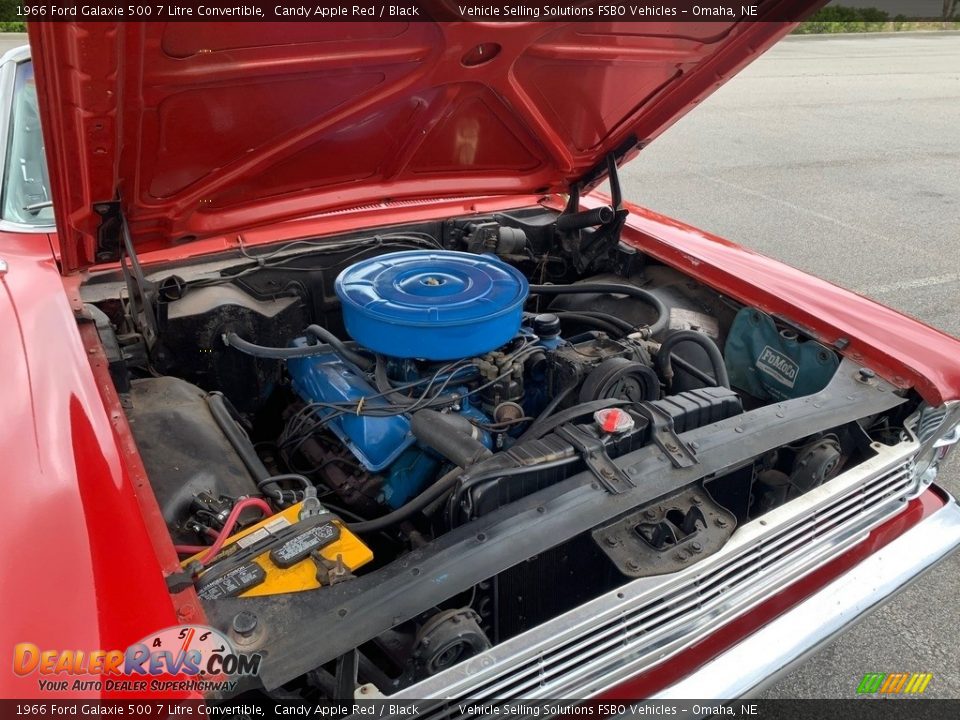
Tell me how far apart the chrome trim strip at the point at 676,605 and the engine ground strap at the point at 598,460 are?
0.64 ft

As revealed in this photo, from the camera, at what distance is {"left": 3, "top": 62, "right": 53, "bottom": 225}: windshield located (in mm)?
2170

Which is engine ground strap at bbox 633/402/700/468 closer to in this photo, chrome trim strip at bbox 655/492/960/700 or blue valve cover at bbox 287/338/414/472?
chrome trim strip at bbox 655/492/960/700

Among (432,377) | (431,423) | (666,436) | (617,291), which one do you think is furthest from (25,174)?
(666,436)

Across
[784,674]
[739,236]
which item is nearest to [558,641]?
[784,674]

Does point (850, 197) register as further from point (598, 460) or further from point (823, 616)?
point (598, 460)

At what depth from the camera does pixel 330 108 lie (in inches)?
71.3

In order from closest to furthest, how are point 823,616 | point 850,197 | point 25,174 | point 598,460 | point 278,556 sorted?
point 278,556 < point 598,460 < point 823,616 < point 25,174 < point 850,197

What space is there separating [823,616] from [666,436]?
1.81ft

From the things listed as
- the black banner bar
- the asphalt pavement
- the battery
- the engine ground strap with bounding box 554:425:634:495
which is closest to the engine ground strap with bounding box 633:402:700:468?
the engine ground strap with bounding box 554:425:634:495

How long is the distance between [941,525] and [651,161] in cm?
584

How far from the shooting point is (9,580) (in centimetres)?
113

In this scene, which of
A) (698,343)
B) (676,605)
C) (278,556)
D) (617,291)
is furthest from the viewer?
(617,291)

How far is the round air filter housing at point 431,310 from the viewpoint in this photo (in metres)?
1.79

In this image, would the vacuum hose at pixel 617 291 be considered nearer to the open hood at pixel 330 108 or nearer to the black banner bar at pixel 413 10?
the open hood at pixel 330 108
